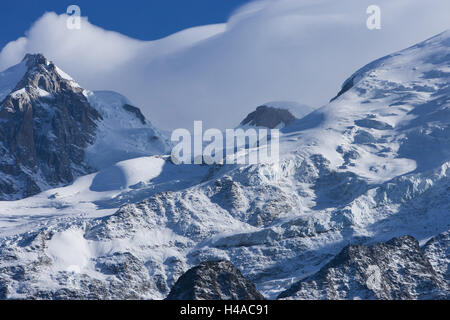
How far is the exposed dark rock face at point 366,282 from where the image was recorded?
617 feet

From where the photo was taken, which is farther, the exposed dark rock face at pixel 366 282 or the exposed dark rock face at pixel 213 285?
the exposed dark rock face at pixel 366 282

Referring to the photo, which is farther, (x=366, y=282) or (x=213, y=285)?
(x=366, y=282)

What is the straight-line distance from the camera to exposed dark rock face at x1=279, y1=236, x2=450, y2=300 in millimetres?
188000

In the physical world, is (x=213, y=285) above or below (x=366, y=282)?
above

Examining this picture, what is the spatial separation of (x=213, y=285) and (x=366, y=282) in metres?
28.6

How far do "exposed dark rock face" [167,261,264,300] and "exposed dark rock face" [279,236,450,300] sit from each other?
9162 millimetres

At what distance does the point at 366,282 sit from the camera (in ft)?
629

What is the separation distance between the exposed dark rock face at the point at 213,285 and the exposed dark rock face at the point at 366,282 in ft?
30.1

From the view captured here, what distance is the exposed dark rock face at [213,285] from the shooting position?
173250 millimetres
